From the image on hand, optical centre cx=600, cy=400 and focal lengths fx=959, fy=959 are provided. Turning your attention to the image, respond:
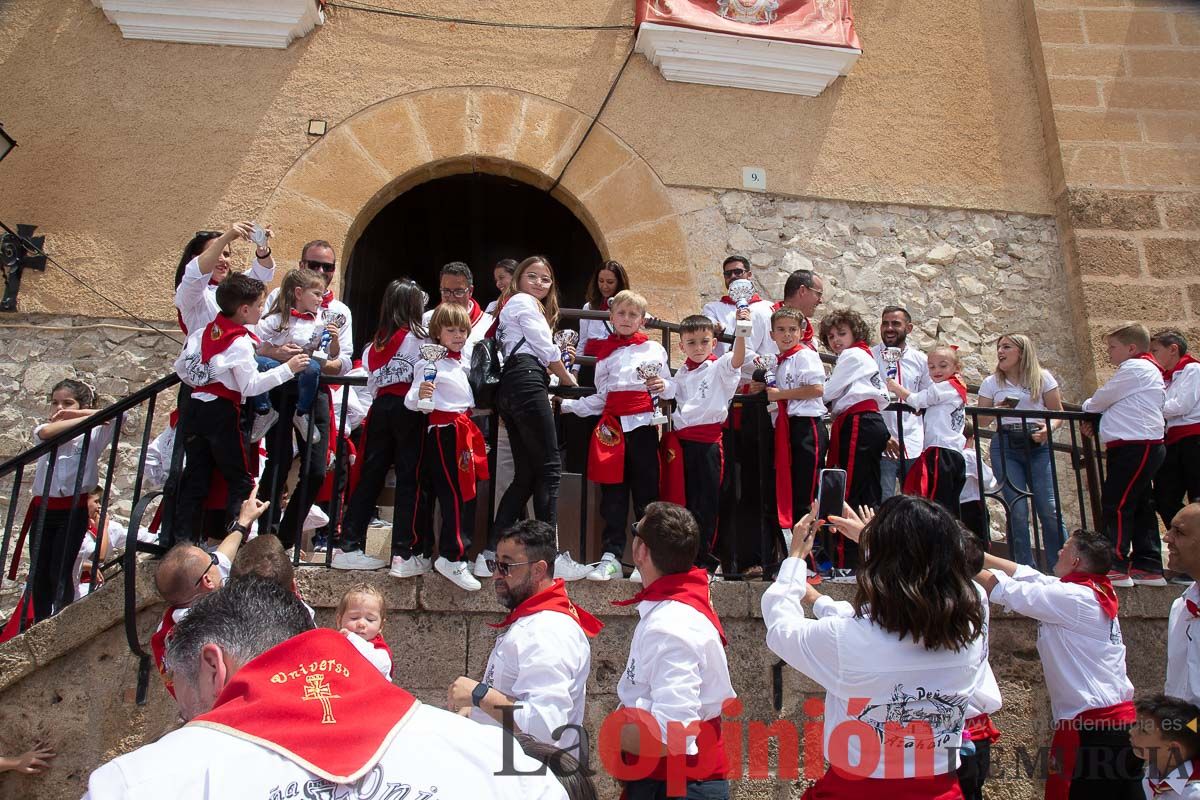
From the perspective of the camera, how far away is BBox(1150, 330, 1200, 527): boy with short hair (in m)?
5.34

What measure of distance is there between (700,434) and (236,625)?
10.5 ft

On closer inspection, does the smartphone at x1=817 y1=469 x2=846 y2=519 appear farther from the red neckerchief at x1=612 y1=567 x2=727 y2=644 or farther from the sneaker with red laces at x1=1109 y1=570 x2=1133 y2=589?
the sneaker with red laces at x1=1109 y1=570 x2=1133 y2=589

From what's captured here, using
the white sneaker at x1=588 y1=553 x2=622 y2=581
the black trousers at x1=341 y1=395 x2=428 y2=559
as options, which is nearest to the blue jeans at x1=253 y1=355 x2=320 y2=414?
the black trousers at x1=341 y1=395 x2=428 y2=559

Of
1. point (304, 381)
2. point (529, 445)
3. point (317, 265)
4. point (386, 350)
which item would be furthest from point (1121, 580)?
point (317, 265)

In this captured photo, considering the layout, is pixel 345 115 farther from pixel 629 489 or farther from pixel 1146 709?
pixel 1146 709

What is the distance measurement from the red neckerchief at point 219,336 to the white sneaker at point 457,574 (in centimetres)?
147

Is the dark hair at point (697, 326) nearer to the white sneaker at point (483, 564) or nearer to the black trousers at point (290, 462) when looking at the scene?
the white sneaker at point (483, 564)

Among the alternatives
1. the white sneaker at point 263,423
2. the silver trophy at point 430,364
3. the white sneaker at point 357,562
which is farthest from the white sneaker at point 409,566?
the white sneaker at point 263,423

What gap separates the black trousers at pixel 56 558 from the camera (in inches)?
176

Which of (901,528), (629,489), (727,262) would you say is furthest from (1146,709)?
(727,262)

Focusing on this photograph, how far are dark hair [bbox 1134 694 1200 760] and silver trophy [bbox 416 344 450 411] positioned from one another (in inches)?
126

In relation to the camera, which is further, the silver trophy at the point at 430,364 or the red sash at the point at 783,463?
the red sash at the point at 783,463

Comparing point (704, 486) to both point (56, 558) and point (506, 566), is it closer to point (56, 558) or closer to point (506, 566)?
point (506, 566)

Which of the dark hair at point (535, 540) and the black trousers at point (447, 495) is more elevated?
the black trousers at point (447, 495)
